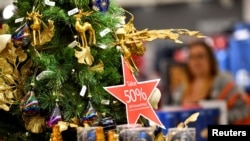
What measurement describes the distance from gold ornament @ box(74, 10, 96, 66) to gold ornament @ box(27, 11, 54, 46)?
87 millimetres

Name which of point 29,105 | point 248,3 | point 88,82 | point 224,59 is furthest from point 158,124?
point 248,3

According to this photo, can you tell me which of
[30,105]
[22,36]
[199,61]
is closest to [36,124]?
[30,105]

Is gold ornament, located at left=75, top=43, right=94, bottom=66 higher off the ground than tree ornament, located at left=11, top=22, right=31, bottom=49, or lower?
lower

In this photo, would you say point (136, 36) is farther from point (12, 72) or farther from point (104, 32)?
point (12, 72)

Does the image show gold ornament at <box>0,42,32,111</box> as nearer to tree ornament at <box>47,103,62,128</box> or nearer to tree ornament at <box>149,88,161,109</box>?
tree ornament at <box>47,103,62,128</box>

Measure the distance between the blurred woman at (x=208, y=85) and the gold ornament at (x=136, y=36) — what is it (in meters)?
2.02

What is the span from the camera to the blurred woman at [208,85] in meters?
4.12

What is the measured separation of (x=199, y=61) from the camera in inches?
179

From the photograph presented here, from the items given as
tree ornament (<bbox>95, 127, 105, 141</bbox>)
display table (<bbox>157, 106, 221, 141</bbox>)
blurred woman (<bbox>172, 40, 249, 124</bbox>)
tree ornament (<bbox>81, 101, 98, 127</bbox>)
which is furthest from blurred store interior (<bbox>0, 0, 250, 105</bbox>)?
tree ornament (<bbox>95, 127, 105, 141</bbox>)

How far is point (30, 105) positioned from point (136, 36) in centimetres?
44

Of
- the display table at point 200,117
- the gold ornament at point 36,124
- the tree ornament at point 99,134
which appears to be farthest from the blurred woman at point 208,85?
the tree ornament at point 99,134

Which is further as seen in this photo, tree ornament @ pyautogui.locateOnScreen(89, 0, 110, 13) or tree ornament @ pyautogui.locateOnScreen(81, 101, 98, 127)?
tree ornament @ pyautogui.locateOnScreen(89, 0, 110, 13)

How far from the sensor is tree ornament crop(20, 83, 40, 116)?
77.1 inches

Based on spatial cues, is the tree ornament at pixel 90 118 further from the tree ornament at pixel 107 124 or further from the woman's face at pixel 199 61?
the woman's face at pixel 199 61
